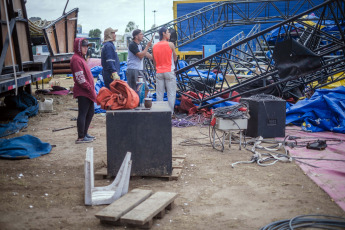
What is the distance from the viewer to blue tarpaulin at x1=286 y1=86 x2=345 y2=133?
796 cm

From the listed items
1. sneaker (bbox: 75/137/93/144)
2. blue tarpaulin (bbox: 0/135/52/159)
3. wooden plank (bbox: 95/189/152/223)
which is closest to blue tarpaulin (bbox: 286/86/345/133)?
sneaker (bbox: 75/137/93/144)

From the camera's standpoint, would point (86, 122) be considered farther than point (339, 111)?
No

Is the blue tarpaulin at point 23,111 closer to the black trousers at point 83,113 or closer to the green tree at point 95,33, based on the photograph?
the black trousers at point 83,113

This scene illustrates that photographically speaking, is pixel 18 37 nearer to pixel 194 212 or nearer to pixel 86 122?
pixel 86 122

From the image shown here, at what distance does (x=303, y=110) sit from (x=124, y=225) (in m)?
6.32

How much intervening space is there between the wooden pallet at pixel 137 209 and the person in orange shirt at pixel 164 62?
5.20 m

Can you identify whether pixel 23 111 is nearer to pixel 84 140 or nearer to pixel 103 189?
pixel 84 140

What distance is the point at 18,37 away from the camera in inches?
286

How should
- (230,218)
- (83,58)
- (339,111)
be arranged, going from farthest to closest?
(339,111) < (83,58) < (230,218)

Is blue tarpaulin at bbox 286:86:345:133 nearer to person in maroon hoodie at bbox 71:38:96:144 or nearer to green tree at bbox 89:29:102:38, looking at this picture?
person in maroon hoodie at bbox 71:38:96:144

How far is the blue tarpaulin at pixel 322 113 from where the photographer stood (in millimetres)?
7957

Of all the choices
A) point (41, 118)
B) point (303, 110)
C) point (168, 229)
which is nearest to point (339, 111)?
point (303, 110)

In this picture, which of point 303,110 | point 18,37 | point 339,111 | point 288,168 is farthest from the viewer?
point 303,110

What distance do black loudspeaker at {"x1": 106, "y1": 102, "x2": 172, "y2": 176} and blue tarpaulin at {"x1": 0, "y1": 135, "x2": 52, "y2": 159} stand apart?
78.3 inches
